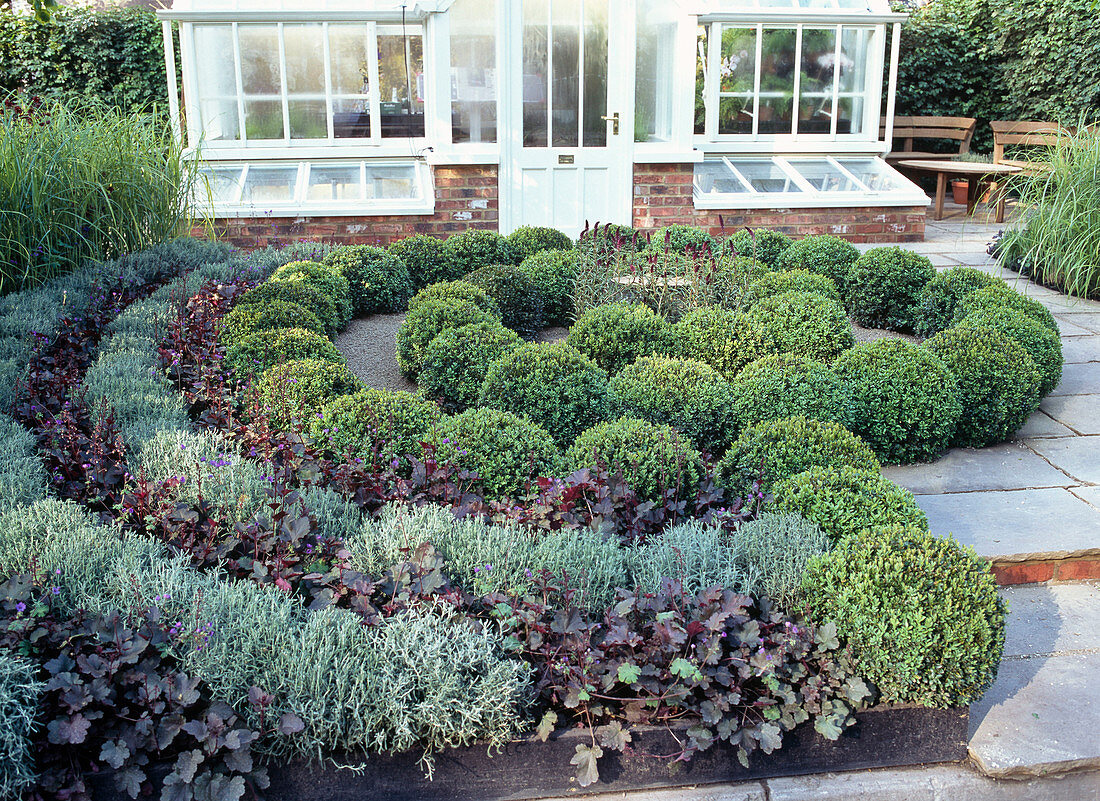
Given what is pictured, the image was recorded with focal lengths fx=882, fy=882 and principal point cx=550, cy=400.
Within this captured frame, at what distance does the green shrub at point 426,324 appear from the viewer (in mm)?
4469

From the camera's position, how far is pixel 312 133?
894 cm

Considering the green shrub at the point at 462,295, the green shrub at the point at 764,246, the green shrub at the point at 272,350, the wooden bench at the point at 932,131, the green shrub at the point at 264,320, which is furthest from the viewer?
the wooden bench at the point at 932,131

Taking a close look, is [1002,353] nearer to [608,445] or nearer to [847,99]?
[608,445]

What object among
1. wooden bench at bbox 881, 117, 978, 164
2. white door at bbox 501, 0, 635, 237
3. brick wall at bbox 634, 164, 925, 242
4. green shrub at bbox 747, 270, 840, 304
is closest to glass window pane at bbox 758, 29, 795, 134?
brick wall at bbox 634, 164, 925, 242

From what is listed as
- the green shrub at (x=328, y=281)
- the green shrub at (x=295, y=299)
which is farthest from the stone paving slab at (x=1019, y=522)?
the green shrub at (x=328, y=281)

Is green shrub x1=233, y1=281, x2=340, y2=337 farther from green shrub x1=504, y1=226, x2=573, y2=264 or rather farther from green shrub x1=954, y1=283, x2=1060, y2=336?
green shrub x1=954, y1=283, x2=1060, y2=336

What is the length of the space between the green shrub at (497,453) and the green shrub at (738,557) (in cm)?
55

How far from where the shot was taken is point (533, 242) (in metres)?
6.39

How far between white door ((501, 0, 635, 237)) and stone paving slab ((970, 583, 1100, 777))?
21.1 ft

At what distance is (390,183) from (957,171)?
6490 mm

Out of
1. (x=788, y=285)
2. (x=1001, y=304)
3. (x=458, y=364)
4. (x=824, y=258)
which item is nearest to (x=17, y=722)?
(x=458, y=364)

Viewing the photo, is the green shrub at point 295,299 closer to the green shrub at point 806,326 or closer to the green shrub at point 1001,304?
the green shrub at point 806,326

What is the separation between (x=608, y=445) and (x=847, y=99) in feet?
26.4

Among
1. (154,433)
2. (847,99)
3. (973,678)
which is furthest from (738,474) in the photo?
(847,99)
